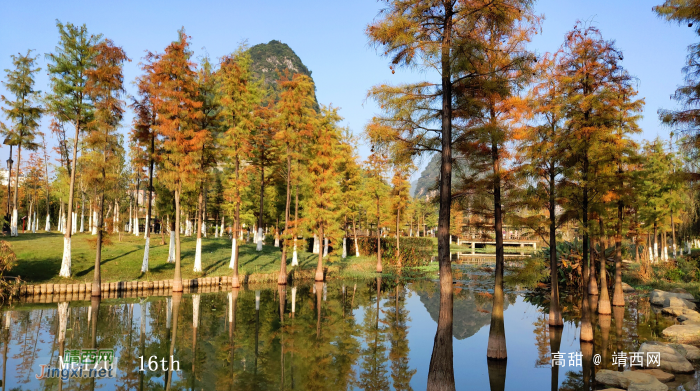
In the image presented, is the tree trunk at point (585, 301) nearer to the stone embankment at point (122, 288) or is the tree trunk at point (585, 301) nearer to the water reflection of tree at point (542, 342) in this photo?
the water reflection of tree at point (542, 342)

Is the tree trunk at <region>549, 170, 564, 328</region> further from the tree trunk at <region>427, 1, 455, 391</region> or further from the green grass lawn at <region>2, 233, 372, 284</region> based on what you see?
the green grass lawn at <region>2, 233, 372, 284</region>

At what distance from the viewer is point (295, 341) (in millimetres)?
15016

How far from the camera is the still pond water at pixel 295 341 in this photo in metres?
11.0

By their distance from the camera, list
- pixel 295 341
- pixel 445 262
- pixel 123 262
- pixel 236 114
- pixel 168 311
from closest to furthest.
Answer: pixel 445 262, pixel 295 341, pixel 168 311, pixel 123 262, pixel 236 114

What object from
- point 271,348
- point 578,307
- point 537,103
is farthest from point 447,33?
point 578,307

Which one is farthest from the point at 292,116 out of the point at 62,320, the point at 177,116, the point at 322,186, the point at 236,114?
the point at 62,320

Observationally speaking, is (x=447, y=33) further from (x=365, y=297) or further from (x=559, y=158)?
(x=365, y=297)

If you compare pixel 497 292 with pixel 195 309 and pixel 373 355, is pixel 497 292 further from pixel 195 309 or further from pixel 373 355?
pixel 195 309

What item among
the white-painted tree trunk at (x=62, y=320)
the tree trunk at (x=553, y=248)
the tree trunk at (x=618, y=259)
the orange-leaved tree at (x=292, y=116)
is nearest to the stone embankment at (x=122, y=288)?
the white-painted tree trunk at (x=62, y=320)

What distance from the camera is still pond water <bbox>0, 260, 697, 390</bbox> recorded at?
36.2 feet

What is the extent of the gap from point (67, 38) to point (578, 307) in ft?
112

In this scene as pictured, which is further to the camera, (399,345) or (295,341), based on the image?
(399,345)

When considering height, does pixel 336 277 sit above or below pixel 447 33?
below

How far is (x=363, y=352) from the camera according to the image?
13969 mm
